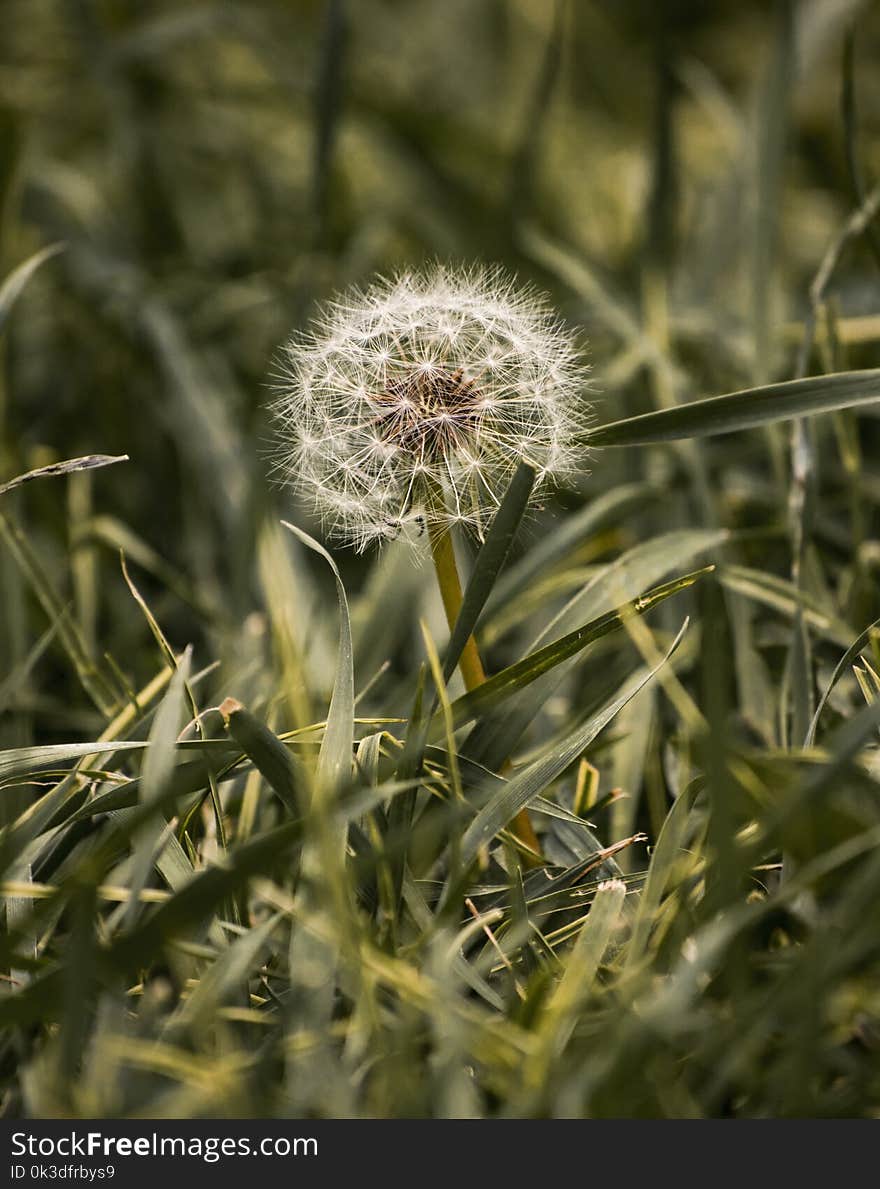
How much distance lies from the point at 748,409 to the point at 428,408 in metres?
0.35

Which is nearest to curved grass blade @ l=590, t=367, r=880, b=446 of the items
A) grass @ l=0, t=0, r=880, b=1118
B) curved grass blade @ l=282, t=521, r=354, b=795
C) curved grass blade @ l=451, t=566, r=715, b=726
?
grass @ l=0, t=0, r=880, b=1118

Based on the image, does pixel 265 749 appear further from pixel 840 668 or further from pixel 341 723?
pixel 840 668

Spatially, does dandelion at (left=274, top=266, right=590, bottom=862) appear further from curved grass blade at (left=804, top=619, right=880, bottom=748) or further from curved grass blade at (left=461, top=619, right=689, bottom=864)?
curved grass blade at (left=804, top=619, right=880, bottom=748)

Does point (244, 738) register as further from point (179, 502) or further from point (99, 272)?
point (99, 272)

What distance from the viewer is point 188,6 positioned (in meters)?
2.72

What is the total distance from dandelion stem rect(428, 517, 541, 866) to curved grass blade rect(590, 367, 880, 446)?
0.20 m

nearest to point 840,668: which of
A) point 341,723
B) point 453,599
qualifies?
point 453,599

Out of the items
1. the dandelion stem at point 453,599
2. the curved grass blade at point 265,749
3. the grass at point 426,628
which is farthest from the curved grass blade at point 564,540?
the curved grass blade at point 265,749

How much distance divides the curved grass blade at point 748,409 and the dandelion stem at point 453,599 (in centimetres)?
20

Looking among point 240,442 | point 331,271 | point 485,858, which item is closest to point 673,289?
point 331,271

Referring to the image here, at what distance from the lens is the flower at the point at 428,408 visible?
0.92 metres

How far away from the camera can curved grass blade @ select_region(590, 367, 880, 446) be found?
1.02 meters

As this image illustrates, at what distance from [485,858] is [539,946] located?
0.31 feet

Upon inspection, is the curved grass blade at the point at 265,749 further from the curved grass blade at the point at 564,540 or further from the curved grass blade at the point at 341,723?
the curved grass blade at the point at 564,540
